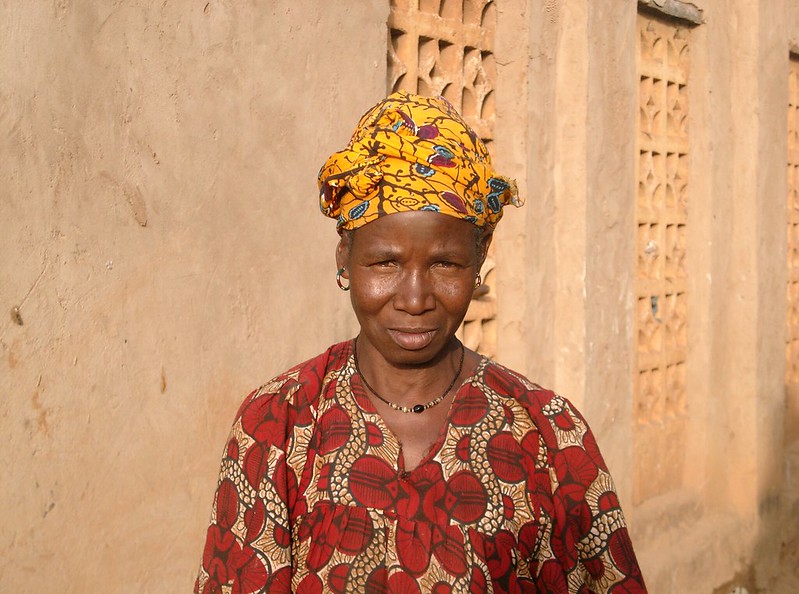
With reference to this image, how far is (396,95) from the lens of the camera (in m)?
2.20

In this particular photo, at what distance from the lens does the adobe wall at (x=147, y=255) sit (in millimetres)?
2900

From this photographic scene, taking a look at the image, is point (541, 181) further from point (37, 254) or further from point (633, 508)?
point (37, 254)

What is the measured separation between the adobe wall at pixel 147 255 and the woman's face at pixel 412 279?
1178 mm

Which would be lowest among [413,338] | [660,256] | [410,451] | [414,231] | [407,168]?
[410,451]

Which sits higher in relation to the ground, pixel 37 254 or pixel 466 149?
pixel 466 149

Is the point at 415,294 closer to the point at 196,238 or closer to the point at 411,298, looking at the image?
the point at 411,298

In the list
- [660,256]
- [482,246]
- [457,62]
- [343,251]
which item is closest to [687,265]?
[660,256]

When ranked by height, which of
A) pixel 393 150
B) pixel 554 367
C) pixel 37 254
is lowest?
pixel 554 367

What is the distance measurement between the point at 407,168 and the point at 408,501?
68 centimetres

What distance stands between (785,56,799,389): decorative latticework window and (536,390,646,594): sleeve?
17.9 ft

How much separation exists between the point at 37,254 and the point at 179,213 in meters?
0.53

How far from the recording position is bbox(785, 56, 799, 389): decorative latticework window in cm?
725

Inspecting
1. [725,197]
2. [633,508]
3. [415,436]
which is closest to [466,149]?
[415,436]

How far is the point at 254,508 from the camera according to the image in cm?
209
